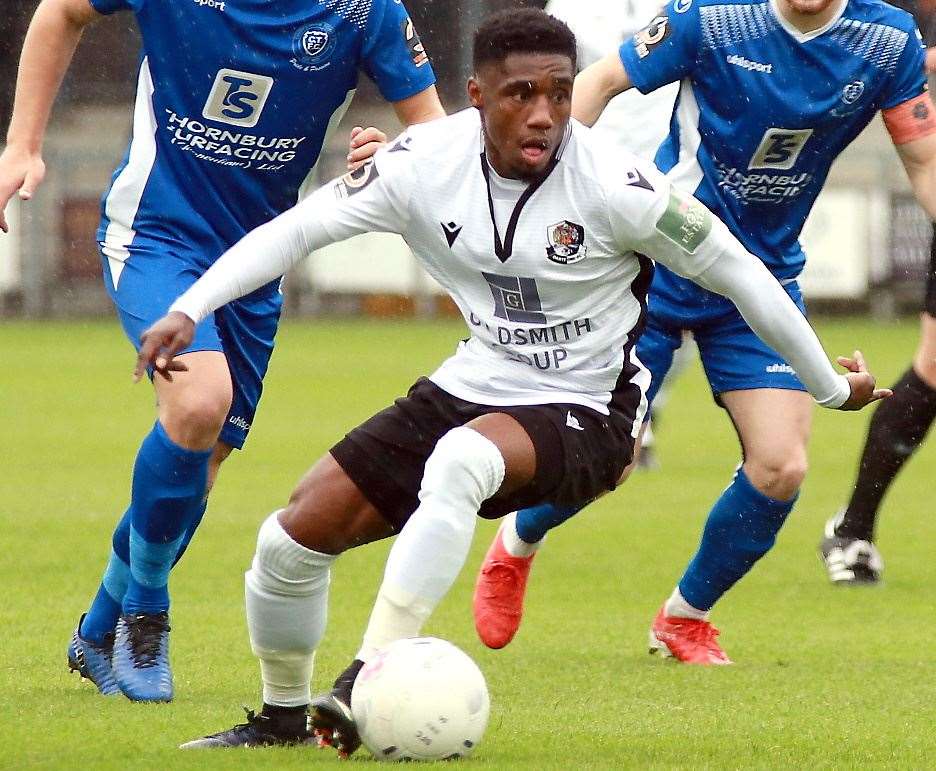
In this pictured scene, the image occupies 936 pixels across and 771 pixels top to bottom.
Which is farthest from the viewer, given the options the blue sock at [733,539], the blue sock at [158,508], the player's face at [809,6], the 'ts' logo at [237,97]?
the blue sock at [733,539]

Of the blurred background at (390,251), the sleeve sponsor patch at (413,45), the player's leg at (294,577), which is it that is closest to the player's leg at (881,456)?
the sleeve sponsor patch at (413,45)

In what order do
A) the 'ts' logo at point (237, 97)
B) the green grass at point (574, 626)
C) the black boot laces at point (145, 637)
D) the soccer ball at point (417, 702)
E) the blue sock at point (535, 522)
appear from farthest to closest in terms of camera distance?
the blue sock at point (535, 522)
the 'ts' logo at point (237, 97)
the black boot laces at point (145, 637)
the green grass at point (574, 626)
the soccer ball at point (417, 702)

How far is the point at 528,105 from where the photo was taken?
4.35 metres

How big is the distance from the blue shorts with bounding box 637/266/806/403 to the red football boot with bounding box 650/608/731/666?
705mm

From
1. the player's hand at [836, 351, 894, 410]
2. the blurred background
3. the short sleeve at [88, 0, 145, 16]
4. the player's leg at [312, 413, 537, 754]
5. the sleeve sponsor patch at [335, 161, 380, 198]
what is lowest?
the blurred background

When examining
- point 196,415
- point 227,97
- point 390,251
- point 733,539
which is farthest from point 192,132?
point 390,251

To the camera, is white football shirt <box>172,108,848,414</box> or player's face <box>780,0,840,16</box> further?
player's face <box>780,0,840,16</box>

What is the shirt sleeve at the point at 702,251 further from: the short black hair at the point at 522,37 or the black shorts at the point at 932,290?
the black shorts at the point at 932,290

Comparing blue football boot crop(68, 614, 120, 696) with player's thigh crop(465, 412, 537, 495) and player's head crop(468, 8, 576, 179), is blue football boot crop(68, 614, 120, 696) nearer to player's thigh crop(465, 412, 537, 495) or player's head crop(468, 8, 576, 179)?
player's thigh crop(465, 412, 537, 495)

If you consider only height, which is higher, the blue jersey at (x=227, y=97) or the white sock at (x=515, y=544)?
the blue jersey at (x=227, y=97)

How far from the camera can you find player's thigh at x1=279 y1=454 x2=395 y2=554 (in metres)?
4.33

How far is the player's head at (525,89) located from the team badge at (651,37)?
1.62m

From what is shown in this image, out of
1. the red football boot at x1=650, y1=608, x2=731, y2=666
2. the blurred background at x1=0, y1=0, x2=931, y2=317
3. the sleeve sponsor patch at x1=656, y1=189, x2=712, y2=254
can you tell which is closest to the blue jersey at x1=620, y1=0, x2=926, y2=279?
the red football boot at x1=650, y1=608, x2=731, y2=666

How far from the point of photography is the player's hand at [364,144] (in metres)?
4.84
